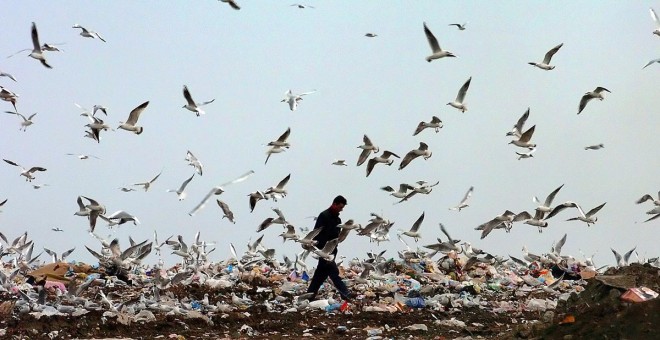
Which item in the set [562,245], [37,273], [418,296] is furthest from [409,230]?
[37,273]

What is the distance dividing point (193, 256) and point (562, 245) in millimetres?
6587

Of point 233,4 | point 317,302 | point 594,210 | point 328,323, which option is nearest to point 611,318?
point 328,323

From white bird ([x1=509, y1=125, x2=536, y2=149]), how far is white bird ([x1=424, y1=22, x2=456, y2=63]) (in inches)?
64.1

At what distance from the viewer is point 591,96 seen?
11445mm

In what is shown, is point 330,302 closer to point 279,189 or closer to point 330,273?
point 330,273

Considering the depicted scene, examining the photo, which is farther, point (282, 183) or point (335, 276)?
point (282, 183)

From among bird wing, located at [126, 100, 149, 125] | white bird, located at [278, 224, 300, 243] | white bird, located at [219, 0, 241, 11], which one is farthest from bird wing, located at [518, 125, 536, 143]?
bird wing, located at [126, 100, 149, 125]

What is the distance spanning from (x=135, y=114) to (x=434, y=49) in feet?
13.8

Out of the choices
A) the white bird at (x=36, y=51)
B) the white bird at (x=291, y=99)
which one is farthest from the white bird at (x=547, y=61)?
the white bird at (x=36, y=51)

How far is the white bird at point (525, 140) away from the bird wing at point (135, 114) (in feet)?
17.3

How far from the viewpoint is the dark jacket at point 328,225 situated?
9.99 m

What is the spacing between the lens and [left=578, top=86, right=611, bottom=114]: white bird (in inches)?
448

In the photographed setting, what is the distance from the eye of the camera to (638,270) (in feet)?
29.9

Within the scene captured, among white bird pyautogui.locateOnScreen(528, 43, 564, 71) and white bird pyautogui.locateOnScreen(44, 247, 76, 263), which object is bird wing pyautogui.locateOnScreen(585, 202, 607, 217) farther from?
white bird pyautogui.locateOnScreen(44, 247, 76, 263)
